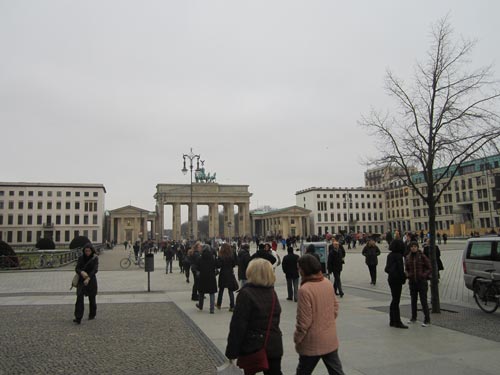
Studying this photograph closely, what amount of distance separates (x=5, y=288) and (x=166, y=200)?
94.2 meters

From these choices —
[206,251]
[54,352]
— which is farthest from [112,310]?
[54,352]

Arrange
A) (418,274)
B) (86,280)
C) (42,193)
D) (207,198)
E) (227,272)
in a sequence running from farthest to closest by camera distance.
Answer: (207,198), (42,193), (227,272), (86,280), (418,274)

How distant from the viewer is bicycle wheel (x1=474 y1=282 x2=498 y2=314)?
10.6 meters

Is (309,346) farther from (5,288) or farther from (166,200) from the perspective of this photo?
(166,200)

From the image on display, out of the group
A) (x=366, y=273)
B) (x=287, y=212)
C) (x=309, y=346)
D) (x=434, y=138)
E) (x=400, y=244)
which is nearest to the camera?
(x=309, y=346)

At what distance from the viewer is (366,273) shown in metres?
22.5

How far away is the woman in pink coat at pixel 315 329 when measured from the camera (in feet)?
14.6

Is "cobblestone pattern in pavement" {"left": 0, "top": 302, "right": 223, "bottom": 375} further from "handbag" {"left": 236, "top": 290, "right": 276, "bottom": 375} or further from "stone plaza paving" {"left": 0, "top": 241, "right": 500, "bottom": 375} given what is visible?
"handbag" {"left": 236, "top": 290, "right": 276, "bottom": 375}

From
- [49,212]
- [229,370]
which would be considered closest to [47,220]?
[49,212]

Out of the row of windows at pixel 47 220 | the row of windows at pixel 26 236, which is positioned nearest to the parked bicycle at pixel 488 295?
the row of windows at pixel 26 236

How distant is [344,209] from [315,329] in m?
136

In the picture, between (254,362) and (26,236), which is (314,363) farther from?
(26,236)

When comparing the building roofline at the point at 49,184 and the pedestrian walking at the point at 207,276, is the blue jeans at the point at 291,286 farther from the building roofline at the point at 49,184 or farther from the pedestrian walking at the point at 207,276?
the building roofline at the point at 49,184

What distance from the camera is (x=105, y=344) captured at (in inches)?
321
